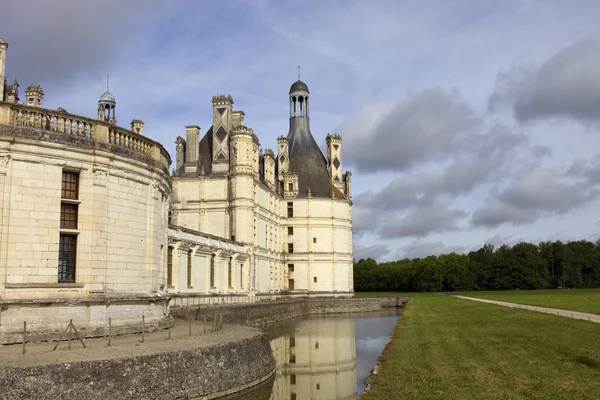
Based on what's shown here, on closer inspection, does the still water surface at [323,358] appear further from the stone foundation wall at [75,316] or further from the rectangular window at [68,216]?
the rectangular window at [68,216]

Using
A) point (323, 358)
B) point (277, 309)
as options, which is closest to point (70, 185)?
point (323, 358)

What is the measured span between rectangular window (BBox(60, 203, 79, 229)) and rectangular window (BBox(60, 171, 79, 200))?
261mm

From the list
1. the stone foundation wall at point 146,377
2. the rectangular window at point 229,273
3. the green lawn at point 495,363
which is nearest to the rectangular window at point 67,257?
the stone foundation wall at point 146,377

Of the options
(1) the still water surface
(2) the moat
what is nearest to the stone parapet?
(2) the moat

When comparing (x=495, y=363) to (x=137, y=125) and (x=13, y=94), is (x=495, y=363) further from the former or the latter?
(x=137, y=125)

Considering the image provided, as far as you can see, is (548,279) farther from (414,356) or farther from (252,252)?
(414,356)

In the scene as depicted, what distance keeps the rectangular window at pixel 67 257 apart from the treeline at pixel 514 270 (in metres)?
103

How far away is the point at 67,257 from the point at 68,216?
1179mm

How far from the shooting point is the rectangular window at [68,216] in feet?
55.9

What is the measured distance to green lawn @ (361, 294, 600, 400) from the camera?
12789mm

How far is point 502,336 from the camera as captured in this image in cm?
2266

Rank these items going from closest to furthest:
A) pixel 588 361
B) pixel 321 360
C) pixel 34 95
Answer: pixel 588 361 < pixel 321 360 < pixel 34 95

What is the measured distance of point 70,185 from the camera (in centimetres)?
1728

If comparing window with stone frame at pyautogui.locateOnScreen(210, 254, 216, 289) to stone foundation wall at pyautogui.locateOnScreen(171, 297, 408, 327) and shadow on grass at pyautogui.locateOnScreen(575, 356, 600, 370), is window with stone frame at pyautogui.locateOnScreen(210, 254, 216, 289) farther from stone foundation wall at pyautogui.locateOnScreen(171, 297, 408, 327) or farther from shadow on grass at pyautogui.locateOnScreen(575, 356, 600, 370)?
shadow on grass at pyautogui.locateOnScreen(575, 356, 600, 370)
